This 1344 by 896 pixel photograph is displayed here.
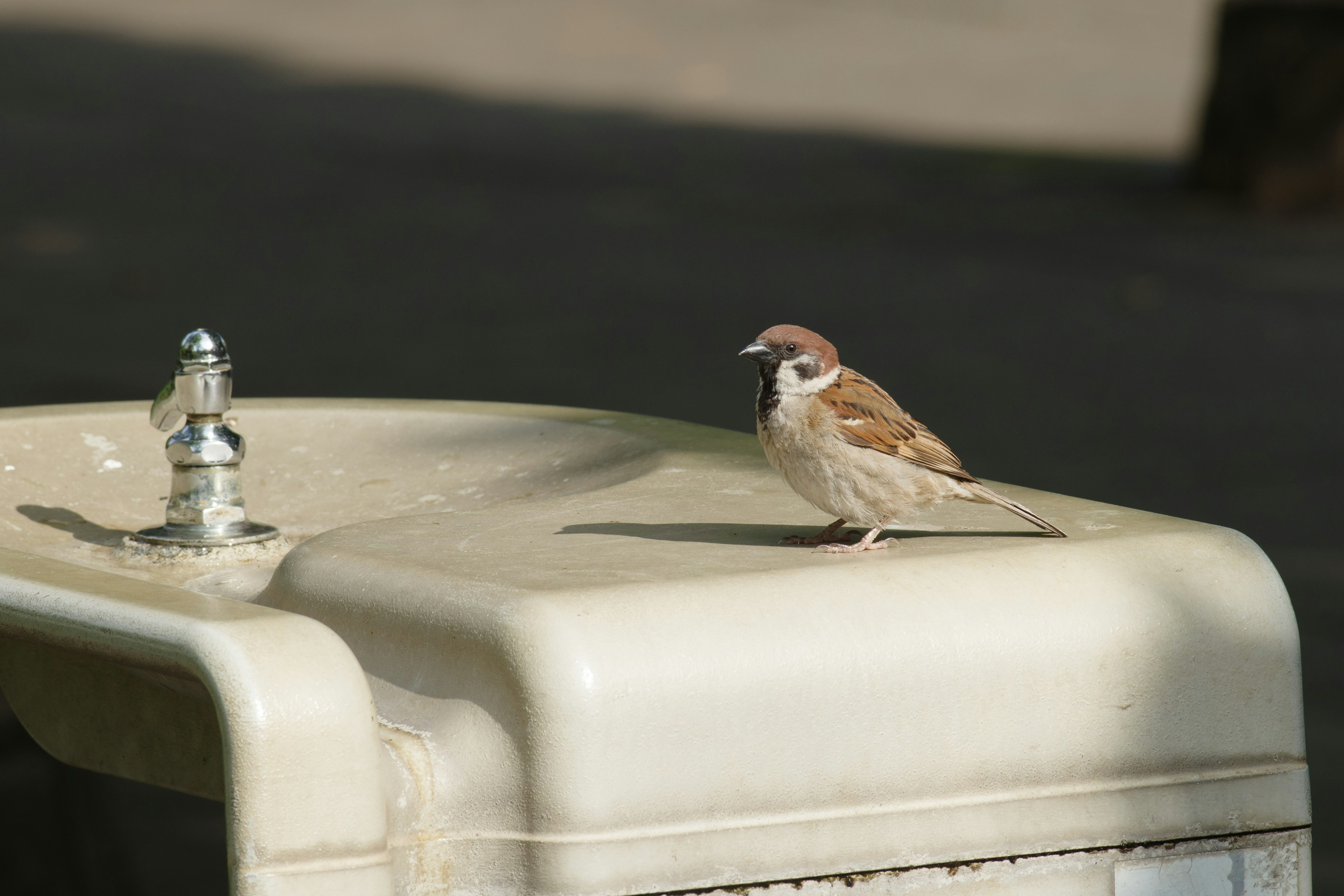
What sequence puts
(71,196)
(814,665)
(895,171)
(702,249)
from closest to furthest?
1. (814,665)
2. (702,249)
3. (71,196)
4. (895,171)

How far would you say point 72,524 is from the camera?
120 inches

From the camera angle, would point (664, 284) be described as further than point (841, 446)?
Yes

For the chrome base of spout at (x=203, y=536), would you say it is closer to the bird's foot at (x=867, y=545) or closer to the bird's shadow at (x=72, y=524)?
the bird's shadow at (x=72, y=524)

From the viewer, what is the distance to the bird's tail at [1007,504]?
2.35m

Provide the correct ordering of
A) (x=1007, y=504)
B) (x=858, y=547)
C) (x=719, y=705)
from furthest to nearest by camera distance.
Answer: (x=1007, y=504), (x=858, y=547), (x=719, y=705)

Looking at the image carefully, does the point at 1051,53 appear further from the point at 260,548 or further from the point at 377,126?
the point at 260,548

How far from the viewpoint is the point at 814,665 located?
1992 millimetres

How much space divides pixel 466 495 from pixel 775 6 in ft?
62.7

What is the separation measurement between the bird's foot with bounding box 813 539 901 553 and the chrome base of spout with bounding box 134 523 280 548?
3.11 feet

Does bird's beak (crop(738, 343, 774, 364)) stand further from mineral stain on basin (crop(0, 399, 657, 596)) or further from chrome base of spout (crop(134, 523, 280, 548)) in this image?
chrome base of spout (crop(134, 523, 280, 548))

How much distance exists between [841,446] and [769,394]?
0.48ft

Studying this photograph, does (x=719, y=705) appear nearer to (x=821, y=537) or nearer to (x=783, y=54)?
(x=821, y=537)

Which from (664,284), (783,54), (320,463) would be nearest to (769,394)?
(320,463)

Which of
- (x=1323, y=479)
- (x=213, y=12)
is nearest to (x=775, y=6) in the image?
(x=213, y=12)
